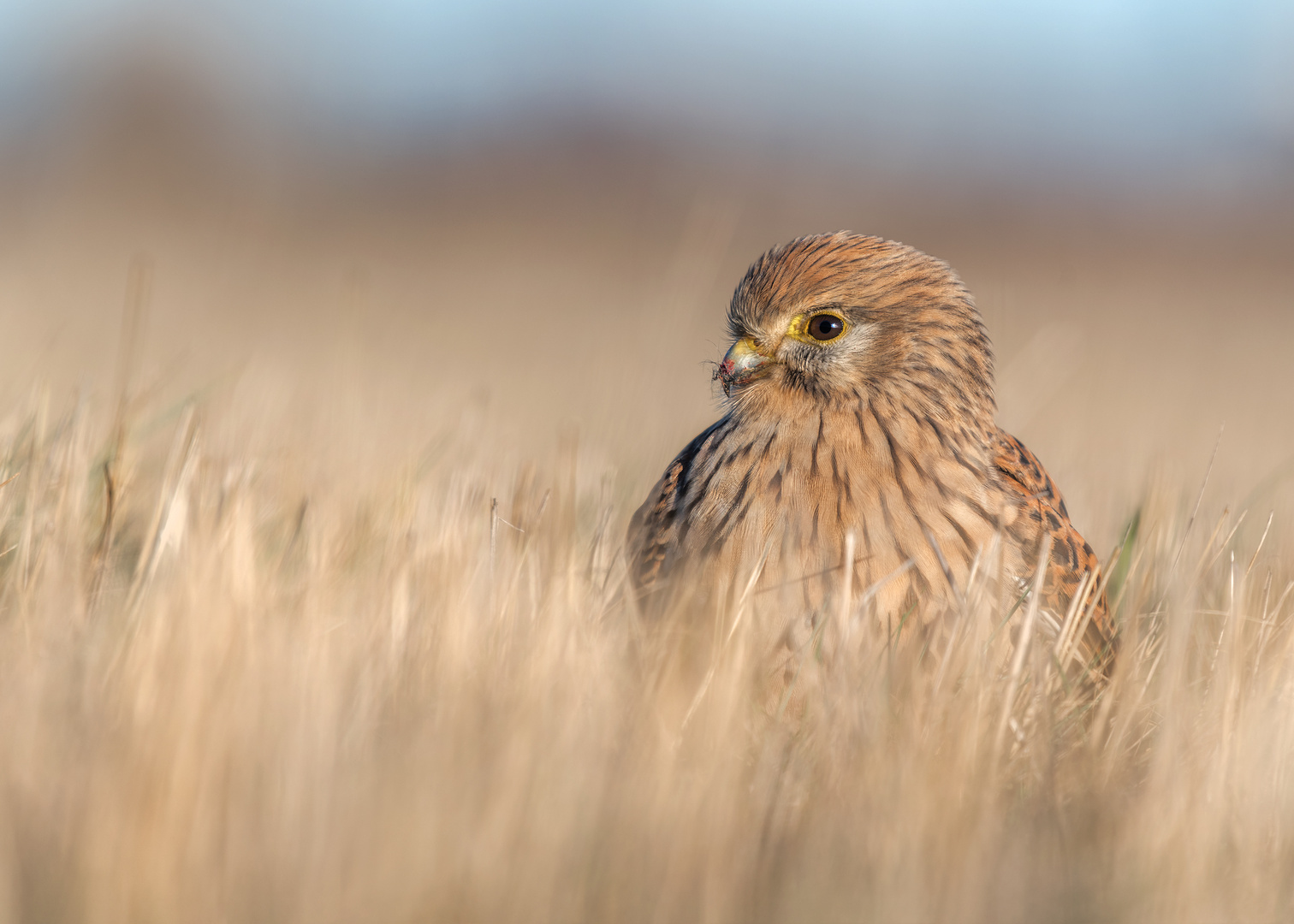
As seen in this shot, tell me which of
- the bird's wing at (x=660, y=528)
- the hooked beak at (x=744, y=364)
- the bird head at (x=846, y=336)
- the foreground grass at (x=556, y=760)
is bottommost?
the foreground grass at (x=556, y=760)

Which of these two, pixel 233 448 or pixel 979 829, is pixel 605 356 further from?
pixel 979 829

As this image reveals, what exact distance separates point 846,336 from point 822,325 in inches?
3.3

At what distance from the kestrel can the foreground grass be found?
315mm

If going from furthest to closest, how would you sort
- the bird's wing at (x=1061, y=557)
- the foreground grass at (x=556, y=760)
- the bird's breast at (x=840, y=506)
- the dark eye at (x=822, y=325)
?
the dark eye at (x=822, y=325) → the bird's wing at (x=1061, y=557) → the bird's breast at (x=840, y=506) → the foreground grass at (x=556, y=760)

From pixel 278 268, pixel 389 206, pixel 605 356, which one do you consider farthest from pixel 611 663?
pixel 389 206

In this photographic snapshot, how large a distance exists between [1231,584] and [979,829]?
1356mm

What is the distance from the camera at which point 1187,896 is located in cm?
220

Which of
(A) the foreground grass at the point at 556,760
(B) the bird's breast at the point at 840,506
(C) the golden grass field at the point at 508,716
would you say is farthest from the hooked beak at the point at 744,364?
(A) the foreground grass at the point at 556,760

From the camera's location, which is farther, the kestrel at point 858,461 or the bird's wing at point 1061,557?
the bird's wing at point 1061,557

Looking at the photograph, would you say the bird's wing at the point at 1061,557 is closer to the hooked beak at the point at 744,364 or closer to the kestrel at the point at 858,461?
the kestrel at the point at 858,461

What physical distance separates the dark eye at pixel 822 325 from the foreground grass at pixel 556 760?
109 centimetres

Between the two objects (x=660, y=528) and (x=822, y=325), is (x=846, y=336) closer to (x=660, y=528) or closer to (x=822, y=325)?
(x=822, y=325)

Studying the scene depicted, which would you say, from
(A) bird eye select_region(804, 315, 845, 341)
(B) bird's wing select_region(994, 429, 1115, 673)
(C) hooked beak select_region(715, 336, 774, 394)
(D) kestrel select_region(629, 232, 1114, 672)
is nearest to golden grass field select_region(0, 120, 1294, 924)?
(B) bird's wing select_region(994, 429, 1115, 673)

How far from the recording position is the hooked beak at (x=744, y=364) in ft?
13.1
